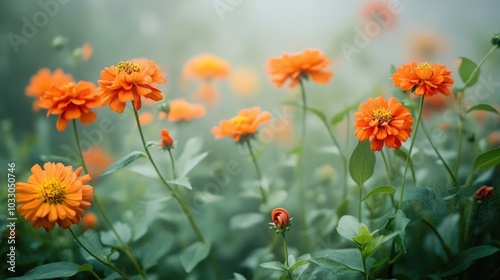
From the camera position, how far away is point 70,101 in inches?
29.5

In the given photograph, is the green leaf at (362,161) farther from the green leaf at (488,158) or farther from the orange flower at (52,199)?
the orange flower at (52,199)

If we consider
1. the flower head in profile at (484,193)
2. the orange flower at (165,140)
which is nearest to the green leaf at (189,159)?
the orange flower at (165,140)

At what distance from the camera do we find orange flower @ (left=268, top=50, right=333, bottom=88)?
873mm

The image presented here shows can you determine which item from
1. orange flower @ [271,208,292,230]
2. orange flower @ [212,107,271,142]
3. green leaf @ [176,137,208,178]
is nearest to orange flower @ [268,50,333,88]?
orange flower @ [212,107,271,142]

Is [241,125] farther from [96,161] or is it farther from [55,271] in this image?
[96,161]

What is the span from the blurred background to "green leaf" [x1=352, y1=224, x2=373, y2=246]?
1.58 ft

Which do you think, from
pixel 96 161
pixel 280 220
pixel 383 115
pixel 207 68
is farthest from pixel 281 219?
pixel 96 161

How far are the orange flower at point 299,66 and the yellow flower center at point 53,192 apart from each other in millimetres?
452

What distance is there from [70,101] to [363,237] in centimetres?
52

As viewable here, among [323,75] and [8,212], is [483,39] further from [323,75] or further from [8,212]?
[8,212]

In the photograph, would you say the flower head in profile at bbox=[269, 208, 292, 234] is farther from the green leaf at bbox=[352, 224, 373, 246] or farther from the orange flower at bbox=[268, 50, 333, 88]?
the orange flower at bbox=[268, 50, 333, 88]

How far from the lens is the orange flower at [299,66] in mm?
873

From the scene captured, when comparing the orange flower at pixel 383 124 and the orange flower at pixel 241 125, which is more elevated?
the orange flower at pixel 241 125

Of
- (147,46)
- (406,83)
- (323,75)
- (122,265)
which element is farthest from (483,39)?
(122,265)
